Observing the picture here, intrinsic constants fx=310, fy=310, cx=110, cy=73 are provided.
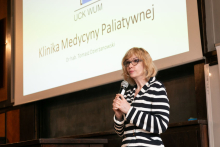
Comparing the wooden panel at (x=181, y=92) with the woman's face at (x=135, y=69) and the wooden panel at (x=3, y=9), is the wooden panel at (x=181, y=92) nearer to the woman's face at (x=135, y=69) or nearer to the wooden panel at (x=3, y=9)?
the woman's face at (x=135, y=69)

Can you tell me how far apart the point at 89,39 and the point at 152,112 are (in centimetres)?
219

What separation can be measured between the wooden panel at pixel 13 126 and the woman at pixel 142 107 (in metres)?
3.32

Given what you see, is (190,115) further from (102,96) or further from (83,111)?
(83,111)

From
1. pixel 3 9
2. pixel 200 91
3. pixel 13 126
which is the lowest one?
pixel 13 126

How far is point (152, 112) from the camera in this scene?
1.76m

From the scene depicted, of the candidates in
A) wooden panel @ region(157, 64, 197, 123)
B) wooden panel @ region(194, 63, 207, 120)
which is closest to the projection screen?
wooden panel @ region(194, 63, 207, 120)

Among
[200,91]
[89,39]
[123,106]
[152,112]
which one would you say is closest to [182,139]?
[200,91]

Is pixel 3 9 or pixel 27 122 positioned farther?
pixel 3 9

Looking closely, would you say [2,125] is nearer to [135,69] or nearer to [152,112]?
[135,69]

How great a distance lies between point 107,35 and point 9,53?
2.17m

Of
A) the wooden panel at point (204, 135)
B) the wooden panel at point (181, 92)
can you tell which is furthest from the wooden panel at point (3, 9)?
the wooden panel at point (204, 135)

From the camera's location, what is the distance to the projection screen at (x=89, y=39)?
2.95 m

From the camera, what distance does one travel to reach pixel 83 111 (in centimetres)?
420

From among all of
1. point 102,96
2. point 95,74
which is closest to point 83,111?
point 102,96
